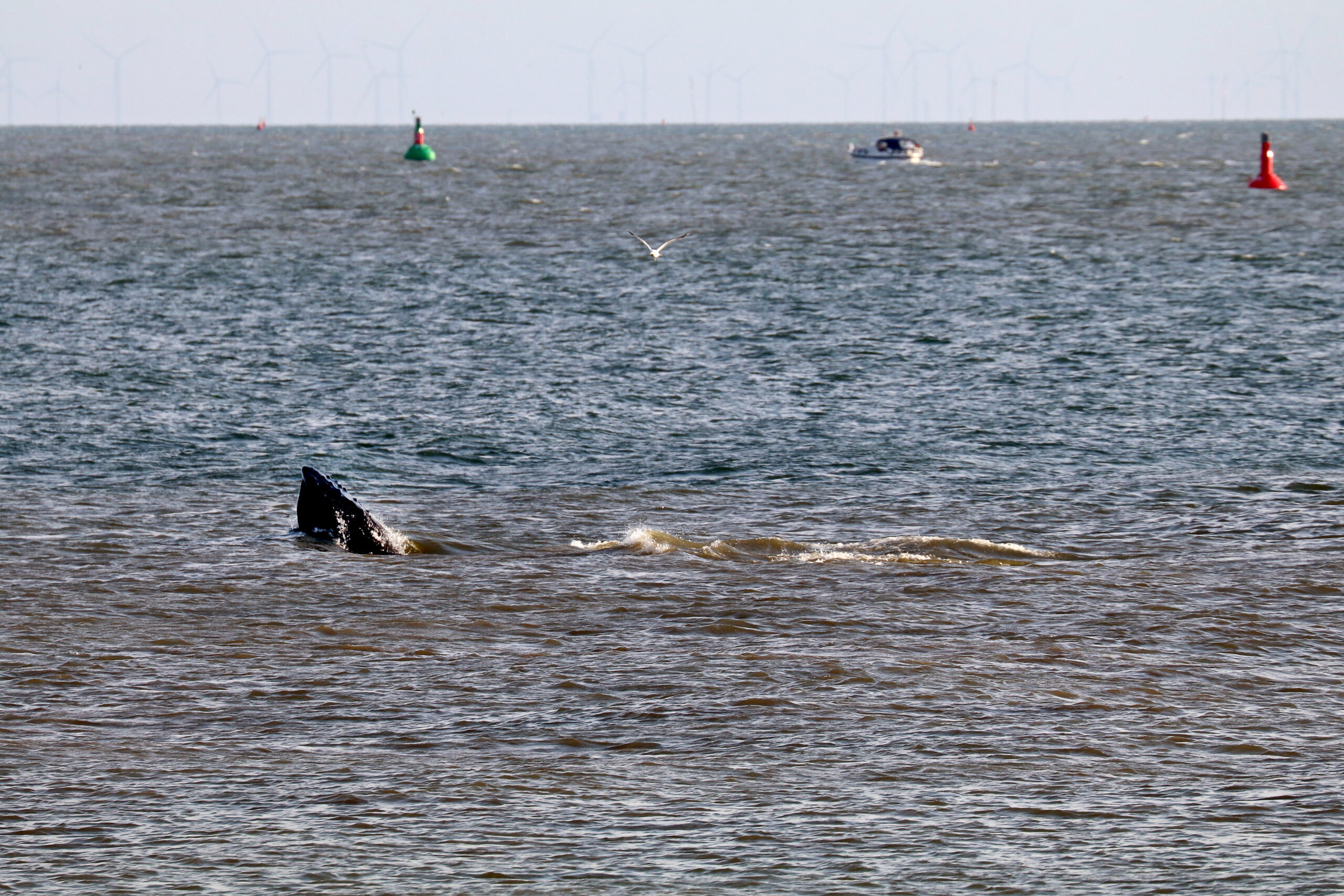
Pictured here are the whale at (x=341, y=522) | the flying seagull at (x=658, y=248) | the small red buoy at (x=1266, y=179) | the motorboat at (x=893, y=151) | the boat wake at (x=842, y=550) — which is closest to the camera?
the boat wake at (x=842, y=550)

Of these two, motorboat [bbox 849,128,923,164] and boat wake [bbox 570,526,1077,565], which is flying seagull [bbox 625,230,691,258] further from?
motorboat [bbox 849,128,923,164]

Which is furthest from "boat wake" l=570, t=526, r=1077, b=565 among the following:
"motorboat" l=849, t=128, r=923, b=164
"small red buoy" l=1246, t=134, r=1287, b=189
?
"motorboat" l=849, t=128, r=923, b=164

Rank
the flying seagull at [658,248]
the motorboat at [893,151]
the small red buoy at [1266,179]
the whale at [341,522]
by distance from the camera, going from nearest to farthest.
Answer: the whale at [341,522] < the flying seagull at [658,248] < the small red buoy at [1266,179] < the motorboat at [893,151]

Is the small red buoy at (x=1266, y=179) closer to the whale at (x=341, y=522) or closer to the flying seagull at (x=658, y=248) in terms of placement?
the flying seagull at (x=658, y=248)

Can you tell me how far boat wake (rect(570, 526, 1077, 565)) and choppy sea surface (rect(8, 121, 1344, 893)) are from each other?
3.6 inches

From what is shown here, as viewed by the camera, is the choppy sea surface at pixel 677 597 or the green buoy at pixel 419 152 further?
the green buoy at pixel 419 152

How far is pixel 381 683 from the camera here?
55.1ft

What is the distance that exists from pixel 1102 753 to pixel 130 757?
788 centimetres

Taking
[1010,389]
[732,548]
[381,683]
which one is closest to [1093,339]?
[1010,389]

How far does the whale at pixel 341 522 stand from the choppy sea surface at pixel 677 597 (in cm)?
41

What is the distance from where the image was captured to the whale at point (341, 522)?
913 inches

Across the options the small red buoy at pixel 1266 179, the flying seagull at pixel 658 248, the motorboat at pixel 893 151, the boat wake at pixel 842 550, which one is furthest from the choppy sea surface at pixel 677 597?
the motorboat at pixel 893 151

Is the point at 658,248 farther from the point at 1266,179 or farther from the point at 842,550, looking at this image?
the point at 1266,179

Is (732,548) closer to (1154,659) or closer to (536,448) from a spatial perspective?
(1154,659)
